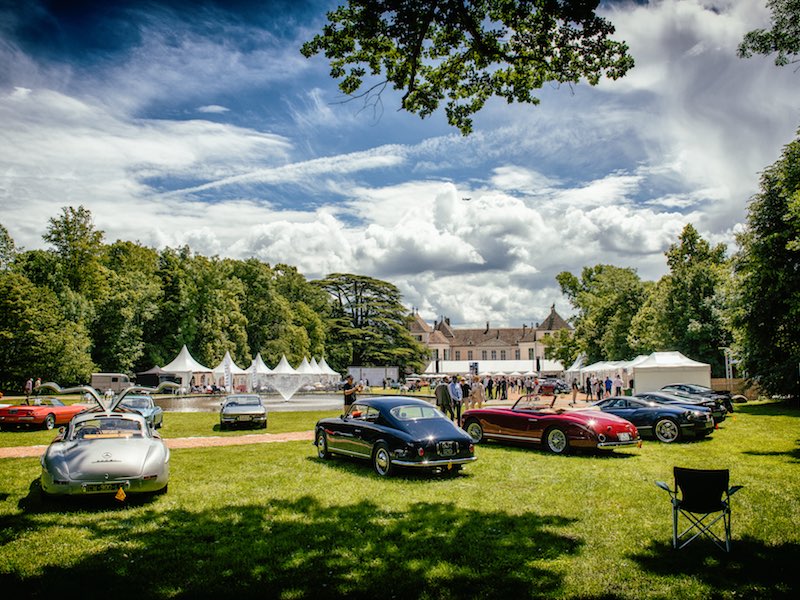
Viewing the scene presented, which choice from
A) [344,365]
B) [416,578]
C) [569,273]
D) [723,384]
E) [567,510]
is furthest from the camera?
[344,365]

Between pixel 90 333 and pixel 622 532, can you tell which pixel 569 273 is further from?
pixel 622 532

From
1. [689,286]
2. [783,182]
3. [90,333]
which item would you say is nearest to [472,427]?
[783,182]

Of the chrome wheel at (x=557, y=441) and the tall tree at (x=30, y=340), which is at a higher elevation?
the tall tree at (x=30, y=340)

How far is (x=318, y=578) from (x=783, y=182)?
3004 centimetres

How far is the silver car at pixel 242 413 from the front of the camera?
21.7 metres

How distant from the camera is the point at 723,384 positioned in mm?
39188

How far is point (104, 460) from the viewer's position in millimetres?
8617

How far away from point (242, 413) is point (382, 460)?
38.7ft

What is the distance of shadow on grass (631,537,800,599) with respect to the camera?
5621 millimetres

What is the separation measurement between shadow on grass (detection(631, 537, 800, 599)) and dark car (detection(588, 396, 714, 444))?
34.1ft

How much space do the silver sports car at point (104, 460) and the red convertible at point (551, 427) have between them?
807 cm

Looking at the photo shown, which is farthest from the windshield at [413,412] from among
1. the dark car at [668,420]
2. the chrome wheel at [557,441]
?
the dark car at [668,420]

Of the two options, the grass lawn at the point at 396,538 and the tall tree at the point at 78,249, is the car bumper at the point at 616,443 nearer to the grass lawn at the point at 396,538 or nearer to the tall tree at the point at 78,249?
the grass lawn at the point at 396,538

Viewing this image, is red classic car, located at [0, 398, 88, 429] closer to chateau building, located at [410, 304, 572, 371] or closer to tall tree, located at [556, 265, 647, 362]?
tall tree, located at [556, 265, 647, 362]
